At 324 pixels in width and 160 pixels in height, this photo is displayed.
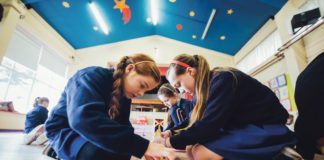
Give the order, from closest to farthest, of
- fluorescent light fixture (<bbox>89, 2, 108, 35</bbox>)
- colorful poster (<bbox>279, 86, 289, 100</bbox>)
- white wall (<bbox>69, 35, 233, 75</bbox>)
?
colorful poster (<bbox>279, 86, 289, 100</bbox>) → fluorescent light fixture (<bbox>89, 2, 108, 35</bbox>) → white wall (<bbox>69, 35, 233, 75</bbox>)

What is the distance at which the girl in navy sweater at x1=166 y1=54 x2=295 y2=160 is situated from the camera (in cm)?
70

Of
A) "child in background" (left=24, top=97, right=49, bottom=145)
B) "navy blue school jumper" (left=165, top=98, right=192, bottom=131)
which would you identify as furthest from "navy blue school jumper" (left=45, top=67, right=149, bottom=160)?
"child in background" (left=24, top=97, right=49, bottom=145)

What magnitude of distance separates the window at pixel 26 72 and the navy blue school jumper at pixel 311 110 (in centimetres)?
488

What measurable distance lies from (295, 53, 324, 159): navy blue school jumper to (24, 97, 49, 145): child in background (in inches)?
107

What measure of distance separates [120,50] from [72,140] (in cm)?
537

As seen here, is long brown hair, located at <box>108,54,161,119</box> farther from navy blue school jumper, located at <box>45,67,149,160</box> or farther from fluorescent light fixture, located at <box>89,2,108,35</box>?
fluorescent light fixture, located at <box>89,2,108,35</box>

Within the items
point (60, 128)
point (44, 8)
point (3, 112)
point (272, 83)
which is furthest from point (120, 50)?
point (60, 128)

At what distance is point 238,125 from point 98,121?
0.68m

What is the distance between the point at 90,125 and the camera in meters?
0.54

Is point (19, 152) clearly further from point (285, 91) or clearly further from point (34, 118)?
point (285, 91)

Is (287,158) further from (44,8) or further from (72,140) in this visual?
(44,8)

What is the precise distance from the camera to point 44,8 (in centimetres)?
376

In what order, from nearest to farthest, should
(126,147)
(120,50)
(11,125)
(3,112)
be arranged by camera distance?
1. (126,147)
2. (3,112)
3. (11,125)
4. (120,50)

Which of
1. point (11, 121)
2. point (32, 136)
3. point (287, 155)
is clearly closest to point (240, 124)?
point (287, 155)
